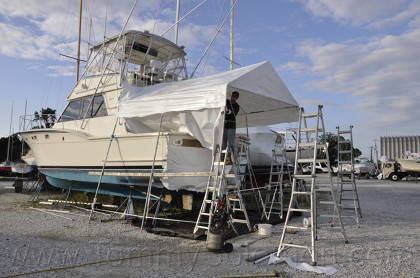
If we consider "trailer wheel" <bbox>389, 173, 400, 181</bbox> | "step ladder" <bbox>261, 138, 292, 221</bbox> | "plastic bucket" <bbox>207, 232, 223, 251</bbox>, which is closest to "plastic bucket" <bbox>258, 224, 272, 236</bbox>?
"step ladder" <bbox>261, 138, 292, 221</bbox>

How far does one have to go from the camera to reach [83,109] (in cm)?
1053

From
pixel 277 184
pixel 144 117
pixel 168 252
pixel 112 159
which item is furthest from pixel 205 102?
pixel 112 159

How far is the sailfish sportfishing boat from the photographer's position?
707cm

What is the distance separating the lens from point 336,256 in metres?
4.85

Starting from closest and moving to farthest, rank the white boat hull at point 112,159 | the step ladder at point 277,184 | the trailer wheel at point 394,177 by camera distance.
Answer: the white boat hull at point 112,159 → the step ladder at point 277,184 → the trailer wheel at point 394,177

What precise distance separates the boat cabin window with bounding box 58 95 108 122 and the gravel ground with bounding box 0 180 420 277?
12.0ft

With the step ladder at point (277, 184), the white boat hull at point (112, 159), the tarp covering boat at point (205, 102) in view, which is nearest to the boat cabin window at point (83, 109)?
the white boat hull at point (112, 159)

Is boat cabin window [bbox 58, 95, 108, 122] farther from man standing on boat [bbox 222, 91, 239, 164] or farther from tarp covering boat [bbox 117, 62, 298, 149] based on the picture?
man standing on boat [bbox 222, 91, 239, 164]

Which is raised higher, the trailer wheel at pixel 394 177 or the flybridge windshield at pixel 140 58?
the flybridge windshield at pixel 140 58

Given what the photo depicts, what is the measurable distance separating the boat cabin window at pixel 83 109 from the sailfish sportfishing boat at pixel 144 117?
0.11 ft

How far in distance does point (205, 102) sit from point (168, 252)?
2.94 meters

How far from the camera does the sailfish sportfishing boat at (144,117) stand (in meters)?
7.07

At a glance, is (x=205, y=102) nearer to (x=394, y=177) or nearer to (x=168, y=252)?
(x=168, y=252)

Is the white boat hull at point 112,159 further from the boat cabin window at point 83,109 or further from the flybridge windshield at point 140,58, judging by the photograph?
the flybridge windshield at point 140,58
